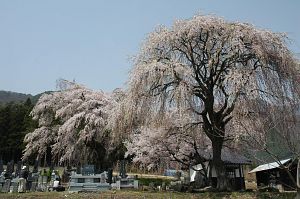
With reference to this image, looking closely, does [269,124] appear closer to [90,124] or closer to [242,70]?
[242,70]

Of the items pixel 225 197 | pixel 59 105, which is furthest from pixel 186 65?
pixel 59 105

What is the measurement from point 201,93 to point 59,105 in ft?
58.1

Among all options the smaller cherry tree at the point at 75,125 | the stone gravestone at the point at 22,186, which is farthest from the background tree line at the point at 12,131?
the stone gravestone at the point at 22,186

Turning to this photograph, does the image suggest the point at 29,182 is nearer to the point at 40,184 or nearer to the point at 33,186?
the point at 33,186

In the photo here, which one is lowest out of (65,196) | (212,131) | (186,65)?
(65,196)

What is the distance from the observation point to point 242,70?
17125mm

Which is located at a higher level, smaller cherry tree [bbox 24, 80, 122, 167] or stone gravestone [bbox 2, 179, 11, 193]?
smaller cherry tree [bbox 24, 80, 122, 167]

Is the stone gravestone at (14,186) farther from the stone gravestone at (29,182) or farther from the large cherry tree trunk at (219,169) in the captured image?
the large cherry tree trunk at (219,169)

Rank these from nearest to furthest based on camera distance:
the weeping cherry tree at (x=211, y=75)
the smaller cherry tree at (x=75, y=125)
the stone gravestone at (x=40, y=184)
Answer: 1. the weeping cherry tree at (x=211, y=75)
2. the stone gravestone at (x=40, y=184)
3. the smaller cherry tree at (x=75, y=125)

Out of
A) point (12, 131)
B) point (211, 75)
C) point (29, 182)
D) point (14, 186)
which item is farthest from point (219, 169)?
point (12, 131)

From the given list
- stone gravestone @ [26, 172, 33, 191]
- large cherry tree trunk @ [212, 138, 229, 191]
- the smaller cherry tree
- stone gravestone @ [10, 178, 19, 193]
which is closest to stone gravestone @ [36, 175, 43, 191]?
stone gravestone @ [26, 172, 33, 191]

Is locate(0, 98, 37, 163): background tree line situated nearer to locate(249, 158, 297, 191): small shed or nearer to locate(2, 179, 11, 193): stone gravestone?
locate(2, 179, 11, 193): stone gravestone

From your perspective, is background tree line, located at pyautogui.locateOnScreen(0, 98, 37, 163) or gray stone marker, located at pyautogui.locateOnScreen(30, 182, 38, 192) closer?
gray stone marker, located at pyautogui.locateOnScreen(30, 182, 38, 192)

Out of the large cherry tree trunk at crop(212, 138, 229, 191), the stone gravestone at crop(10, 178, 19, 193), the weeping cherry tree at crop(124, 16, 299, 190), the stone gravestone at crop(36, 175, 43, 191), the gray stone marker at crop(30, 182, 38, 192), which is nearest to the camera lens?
the weeping cherry tree at crop(124, 16, 299, 190)
